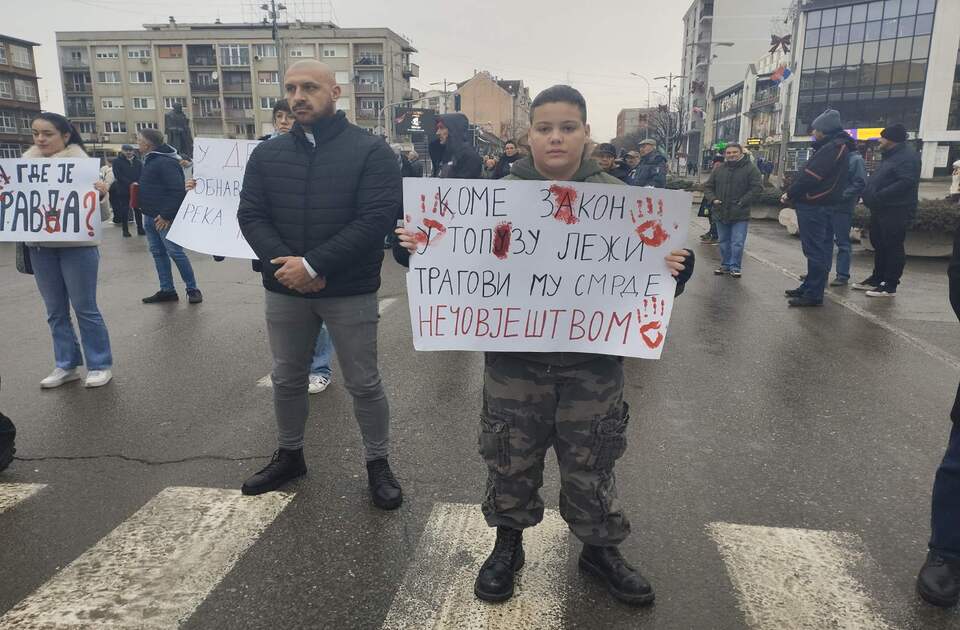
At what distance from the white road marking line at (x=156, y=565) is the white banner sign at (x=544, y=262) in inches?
51.9

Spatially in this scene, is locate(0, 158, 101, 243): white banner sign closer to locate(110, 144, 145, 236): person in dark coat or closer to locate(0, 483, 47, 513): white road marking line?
locate(0, 483, 47, 513): white road marking line

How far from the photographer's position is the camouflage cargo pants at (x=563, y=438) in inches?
97.5

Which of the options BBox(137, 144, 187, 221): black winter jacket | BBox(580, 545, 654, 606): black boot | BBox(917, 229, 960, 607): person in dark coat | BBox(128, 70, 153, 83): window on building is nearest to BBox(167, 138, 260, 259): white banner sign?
BBox(137, 144, 187, 221): black winter jacket

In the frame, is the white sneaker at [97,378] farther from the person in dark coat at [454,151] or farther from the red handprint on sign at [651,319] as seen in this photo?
the red handprint on sign at [651,319]

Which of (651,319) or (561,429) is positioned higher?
(651,319)

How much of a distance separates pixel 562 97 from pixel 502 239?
59 cm

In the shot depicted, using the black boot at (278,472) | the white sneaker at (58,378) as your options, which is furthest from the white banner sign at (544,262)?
the white sneaker at (58,378)

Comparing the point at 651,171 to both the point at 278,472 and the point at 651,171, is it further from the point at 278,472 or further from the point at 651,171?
the point at 278,472

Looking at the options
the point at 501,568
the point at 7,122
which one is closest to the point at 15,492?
the point at 501,568

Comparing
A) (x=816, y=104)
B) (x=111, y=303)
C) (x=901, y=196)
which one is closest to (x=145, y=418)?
(x=111, y=303)

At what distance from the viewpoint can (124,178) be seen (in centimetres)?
1473

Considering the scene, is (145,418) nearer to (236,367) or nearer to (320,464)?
(236,367)

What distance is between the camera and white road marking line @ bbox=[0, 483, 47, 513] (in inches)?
128

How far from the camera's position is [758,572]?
268 cm
